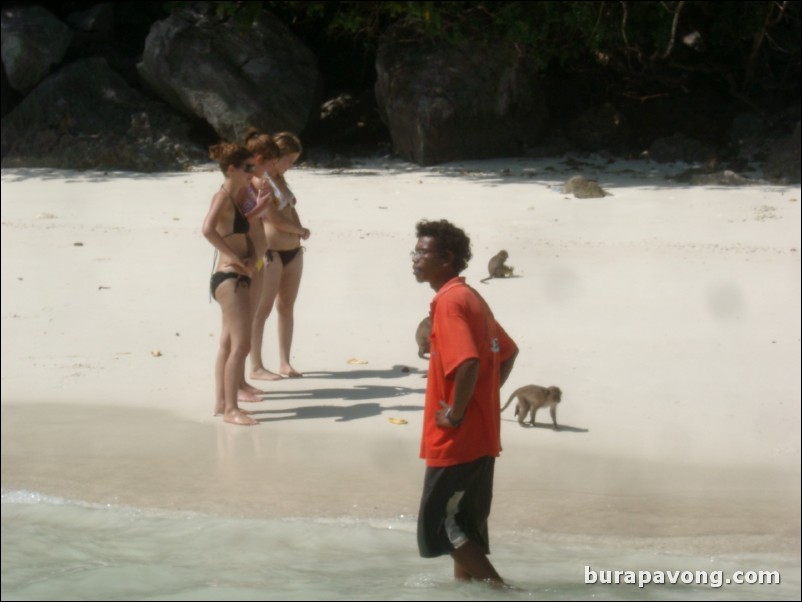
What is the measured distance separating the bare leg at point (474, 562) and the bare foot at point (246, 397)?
11.4ft

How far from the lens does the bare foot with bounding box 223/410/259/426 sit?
824 cm

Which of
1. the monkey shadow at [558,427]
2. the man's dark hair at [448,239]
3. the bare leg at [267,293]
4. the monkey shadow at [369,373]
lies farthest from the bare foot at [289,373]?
the man's dark hair at [448,239]

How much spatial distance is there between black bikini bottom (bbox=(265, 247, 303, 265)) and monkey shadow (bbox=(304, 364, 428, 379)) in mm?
828

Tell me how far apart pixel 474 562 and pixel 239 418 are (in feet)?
10.4

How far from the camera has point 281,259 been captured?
903 centimetres

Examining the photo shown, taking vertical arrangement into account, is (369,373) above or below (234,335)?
below

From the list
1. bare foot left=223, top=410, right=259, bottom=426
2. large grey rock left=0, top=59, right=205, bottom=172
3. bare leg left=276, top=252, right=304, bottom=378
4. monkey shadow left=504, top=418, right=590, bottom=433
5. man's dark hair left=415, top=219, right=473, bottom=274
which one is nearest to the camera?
man's dark hair left=415, top=219, right=473, bottom=274

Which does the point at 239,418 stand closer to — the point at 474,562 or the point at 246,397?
the point at 246,397

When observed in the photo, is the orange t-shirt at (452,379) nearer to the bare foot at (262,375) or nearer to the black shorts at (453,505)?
the black shorts at (453,505)

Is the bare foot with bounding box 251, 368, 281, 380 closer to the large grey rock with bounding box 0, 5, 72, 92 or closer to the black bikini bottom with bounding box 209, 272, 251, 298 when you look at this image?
the black bikini bottom with bounding box 209, 272, 251, 298

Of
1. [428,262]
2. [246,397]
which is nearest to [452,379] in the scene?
[428,262]

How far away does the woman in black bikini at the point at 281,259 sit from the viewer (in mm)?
8516

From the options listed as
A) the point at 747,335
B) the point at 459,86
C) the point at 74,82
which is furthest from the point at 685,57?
the point at 747,335

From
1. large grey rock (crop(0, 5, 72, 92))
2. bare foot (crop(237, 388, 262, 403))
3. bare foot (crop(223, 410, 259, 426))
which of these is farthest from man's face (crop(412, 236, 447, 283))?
large grey rock (crop(0, 5, 72, 92))
